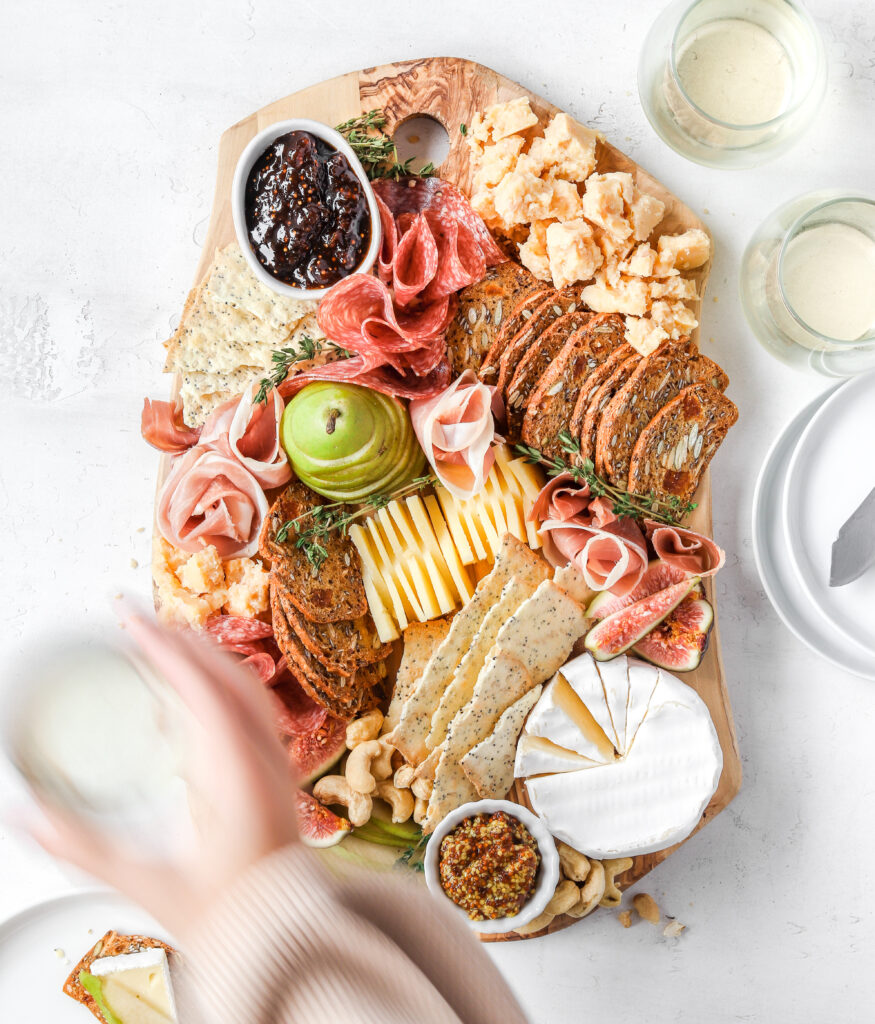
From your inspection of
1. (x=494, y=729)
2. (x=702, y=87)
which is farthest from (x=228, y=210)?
(x=494, y=729)

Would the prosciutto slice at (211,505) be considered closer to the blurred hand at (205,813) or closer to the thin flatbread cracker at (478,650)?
the thin flatbread cracker at (478,650)

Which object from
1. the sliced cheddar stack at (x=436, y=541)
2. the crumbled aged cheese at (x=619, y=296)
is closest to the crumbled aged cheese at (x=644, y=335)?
the crumbled aged cheese at (x=619, y=296)

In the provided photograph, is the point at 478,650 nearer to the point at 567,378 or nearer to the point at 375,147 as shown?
the point at 567,378

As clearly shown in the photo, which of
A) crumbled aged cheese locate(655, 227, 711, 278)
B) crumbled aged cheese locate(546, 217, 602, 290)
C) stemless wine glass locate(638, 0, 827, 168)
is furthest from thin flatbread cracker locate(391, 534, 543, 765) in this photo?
stemless wine glass locate(638, 0, 827, 168)

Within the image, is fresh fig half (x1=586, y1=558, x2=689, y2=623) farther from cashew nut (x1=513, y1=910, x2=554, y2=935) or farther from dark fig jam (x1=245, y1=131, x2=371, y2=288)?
dark fig jam (x1=245, y1=131, x2=371, y2=288)

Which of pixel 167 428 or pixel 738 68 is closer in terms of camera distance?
pixel 738 68

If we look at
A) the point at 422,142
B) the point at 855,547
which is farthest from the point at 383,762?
the point at 422,142
